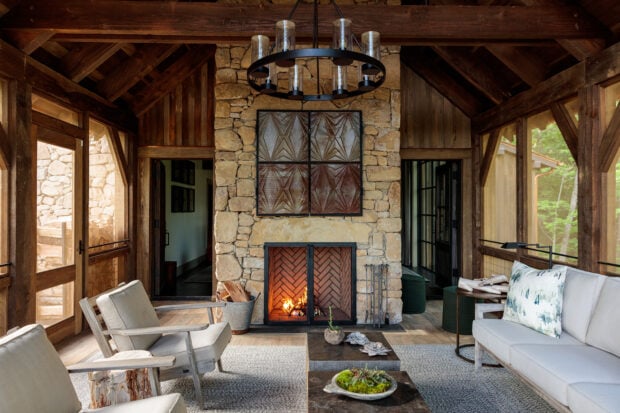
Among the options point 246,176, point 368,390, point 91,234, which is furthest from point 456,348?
point 91,234

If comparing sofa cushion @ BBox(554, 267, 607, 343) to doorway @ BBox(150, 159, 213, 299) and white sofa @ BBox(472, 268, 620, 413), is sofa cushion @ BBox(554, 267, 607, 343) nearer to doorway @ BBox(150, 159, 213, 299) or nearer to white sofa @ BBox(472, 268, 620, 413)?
white sofa @ BBox(472, 268, 620, 413)

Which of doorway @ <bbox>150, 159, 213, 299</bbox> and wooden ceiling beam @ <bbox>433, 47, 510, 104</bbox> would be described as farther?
doorway @ <bbox>150, 159, 213, 299</bbox>

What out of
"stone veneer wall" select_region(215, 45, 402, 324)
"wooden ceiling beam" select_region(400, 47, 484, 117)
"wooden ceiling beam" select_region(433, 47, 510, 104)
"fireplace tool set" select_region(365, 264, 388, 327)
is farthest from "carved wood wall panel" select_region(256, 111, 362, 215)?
"wooden ceiling beam" select_region(400, 47, 484, 117)

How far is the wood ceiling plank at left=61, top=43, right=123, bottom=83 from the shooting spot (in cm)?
433

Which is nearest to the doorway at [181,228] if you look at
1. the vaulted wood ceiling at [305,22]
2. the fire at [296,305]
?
the fire at [296,305]

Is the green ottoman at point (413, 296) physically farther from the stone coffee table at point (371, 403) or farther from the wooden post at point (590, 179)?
the stone coffee table at point (371, 403)

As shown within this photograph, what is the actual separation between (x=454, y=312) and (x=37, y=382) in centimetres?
393

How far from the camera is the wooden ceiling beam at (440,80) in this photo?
5825mm

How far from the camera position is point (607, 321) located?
2.68 metres

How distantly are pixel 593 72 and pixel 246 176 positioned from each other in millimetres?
3497

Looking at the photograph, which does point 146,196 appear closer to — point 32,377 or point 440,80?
point 440,80

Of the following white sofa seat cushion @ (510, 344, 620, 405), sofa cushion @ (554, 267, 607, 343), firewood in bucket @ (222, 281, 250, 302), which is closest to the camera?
white sofa seat cushion @ (510, 344, 620, 405)

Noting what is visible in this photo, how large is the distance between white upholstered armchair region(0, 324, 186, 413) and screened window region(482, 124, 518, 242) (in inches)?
179

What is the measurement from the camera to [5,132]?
11.4 feet
